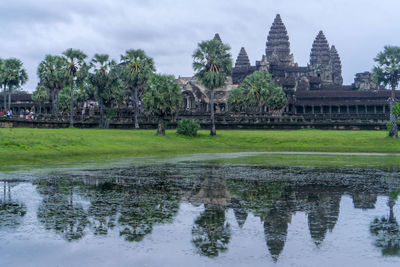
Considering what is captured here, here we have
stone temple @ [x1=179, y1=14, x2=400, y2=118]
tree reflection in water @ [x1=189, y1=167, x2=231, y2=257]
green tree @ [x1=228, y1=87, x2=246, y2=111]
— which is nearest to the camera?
tree reflection in water @ [x1=189, y1=167, x2=231, y2=257]

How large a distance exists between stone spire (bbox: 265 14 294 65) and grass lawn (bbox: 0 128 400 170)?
110103mm

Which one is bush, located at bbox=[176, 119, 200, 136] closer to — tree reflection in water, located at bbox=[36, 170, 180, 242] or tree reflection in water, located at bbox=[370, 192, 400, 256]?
tree reflection in water, located at bbox=[36, 170, 180, 242]

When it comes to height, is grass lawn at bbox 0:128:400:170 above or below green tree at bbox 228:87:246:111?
below

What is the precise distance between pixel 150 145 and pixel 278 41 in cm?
12854

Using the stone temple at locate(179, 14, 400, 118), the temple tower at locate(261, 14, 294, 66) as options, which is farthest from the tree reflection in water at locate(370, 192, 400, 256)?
the temple tower at locate(261, 14, 294, 66)

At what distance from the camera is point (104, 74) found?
78250mm

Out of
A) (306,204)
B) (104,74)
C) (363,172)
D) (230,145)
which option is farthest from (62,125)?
(306,204)

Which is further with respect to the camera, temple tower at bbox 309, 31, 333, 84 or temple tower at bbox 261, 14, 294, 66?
temple tower at bbox 261, 14, 294, 66

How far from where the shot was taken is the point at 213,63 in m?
63.6

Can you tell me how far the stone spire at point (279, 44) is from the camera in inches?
6663

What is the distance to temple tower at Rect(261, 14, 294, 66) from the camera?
169000 millimetres

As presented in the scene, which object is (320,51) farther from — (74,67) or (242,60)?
(74,67)

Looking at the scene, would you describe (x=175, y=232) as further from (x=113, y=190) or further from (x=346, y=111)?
(x=346, y=111)

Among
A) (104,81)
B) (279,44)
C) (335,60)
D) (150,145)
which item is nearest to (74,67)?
(104,81)
